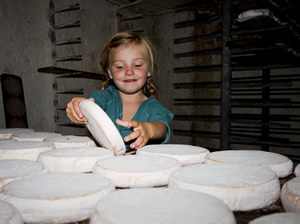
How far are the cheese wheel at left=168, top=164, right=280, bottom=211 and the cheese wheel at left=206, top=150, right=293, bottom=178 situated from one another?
112 mm

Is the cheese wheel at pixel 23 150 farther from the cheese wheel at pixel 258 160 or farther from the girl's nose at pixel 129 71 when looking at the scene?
the girl's nose at pixel 129 71

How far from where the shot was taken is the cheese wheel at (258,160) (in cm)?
Result: 72

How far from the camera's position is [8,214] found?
43 cm

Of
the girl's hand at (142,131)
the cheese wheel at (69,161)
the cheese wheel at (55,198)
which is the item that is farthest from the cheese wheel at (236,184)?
the girl's hand at (142,131)

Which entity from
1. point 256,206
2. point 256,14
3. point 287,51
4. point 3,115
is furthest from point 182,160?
point 3,115

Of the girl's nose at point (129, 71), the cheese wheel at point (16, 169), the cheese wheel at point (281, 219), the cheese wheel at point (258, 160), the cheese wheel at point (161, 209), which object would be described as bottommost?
the cheese wheel at point (258, 160)

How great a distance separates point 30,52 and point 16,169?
2238 millimetres

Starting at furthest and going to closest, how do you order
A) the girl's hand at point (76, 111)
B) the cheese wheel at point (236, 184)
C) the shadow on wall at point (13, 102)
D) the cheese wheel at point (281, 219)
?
the shadow on wall at point (13, 102) → the girl's hand at point (76, 111) → the cheese wheel at point (236, 184) → the cheese wheel at point (281, 219)

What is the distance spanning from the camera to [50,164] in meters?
0.77

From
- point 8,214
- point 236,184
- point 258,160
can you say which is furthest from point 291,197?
point 8,214

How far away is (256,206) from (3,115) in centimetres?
241

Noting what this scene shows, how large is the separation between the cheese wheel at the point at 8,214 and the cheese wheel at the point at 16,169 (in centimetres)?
16

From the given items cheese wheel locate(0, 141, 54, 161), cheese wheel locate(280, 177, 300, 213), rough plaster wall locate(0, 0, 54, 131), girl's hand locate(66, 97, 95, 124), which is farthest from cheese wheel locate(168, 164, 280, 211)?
rough plaster wall locate(0, 0, 54, 131)

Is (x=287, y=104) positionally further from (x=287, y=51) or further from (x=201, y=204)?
(x=201, y=204)
